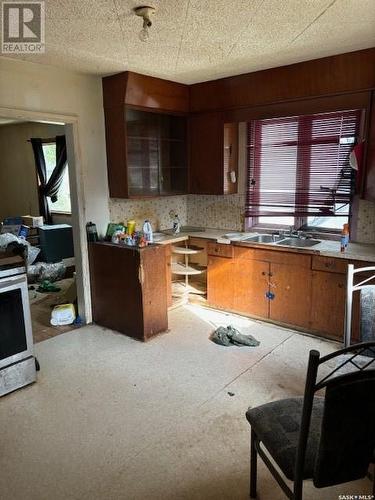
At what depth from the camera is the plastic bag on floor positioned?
11.1 feet

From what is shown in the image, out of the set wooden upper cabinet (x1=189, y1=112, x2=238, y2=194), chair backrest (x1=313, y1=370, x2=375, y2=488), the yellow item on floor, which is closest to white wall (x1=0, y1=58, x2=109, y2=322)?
the yellow item on floor

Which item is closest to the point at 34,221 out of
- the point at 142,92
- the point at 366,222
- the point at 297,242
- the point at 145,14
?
the point at 142,92

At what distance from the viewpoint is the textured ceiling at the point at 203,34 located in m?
2.16

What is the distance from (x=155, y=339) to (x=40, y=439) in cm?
143

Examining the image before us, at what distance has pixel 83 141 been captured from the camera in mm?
3664

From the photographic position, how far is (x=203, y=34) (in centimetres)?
258

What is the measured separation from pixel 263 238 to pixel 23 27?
281 cm

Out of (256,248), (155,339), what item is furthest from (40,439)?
(256,248)

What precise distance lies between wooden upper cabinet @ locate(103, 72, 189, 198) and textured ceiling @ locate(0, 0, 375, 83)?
23 centimetres

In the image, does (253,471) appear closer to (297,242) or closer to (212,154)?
(297,242)

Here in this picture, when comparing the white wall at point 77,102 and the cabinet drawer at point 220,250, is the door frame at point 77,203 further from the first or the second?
the cabinet drawer at point 220,250

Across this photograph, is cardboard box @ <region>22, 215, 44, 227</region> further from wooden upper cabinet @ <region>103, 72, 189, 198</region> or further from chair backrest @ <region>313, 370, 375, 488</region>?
chair backrest @ <region>313, 370, 375, 488</region>

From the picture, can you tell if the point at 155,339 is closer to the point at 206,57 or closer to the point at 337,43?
the point at 206,57

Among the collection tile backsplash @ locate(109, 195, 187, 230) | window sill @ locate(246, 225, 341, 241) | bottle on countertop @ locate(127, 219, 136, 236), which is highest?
tile backsplash @ locate(109, 195, 187, 230)
